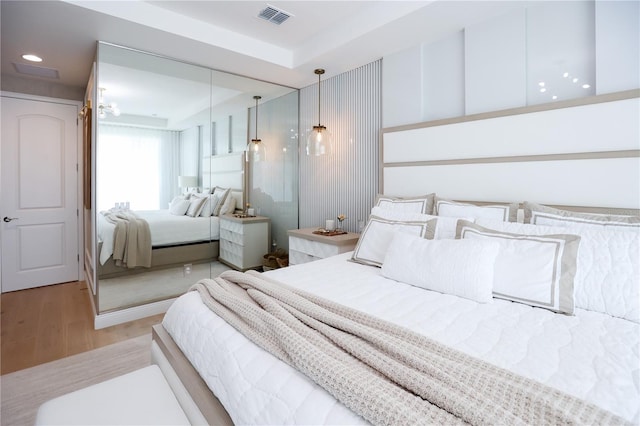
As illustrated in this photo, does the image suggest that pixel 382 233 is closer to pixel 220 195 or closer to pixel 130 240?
pixel 220 195

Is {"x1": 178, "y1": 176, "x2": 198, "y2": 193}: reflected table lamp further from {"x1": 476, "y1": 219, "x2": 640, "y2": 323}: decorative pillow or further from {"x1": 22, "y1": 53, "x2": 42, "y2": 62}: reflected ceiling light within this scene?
{"x1": 476, "y1": 219, "x2": 640, "y2": 323}: decorative pillow

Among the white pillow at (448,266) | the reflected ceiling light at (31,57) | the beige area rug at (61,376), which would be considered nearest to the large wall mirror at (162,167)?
the beige area rug at (61,376)

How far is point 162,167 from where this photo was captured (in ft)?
10.6

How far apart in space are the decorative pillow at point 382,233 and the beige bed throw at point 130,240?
2.06 m

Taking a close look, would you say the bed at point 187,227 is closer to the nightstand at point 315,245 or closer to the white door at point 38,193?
the nightstand at point 315,245

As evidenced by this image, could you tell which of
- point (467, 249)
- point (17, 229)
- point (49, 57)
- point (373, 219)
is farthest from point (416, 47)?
point (17, 229)

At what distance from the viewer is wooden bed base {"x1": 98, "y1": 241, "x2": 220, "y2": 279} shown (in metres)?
2.94

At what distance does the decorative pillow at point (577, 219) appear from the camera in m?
1.60

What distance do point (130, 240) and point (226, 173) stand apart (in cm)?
117

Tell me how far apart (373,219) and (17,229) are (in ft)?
13.5

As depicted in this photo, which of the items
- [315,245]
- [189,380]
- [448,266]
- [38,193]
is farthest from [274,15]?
[38,193]

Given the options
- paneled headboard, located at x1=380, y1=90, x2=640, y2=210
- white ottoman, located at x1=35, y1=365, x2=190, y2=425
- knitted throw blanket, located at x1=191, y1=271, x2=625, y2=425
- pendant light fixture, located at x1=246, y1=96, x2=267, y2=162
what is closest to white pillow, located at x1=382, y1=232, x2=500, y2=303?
knitted throw blanket, located at x1=191, y1=271, x2=625, y2=425

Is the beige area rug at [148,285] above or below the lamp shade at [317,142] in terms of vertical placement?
below

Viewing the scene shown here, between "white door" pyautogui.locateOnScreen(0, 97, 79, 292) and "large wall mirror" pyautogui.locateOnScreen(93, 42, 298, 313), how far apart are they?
1.64 m
